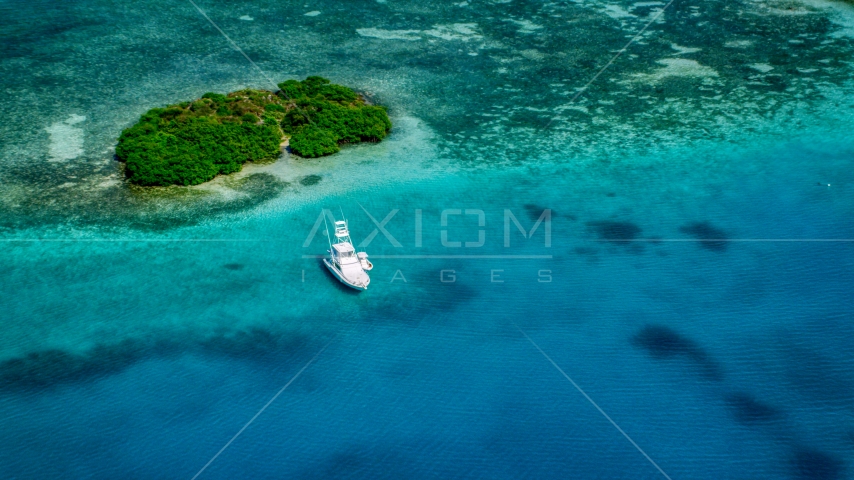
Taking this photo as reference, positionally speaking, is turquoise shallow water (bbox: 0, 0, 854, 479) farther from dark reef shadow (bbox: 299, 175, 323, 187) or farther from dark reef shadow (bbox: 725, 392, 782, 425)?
dark reef shadow (bbox: 299, 175, 323, 187)

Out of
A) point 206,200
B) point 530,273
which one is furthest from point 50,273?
point 530,273

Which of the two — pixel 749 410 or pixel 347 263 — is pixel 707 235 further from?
pixel 347 263

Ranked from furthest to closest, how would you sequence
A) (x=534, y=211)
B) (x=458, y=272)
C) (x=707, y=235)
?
(x=534, y=211) → (x=707, y=235) → (x=458, y=272)

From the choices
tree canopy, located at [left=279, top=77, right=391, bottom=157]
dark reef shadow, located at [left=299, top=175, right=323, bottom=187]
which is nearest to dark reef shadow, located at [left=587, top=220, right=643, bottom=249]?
tree canopy, located at [left=279, top=77, right=391, bottom=157]

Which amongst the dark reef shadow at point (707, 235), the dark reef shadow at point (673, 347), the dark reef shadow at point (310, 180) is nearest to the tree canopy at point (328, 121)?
the dark reef shadow at point (310, 180)

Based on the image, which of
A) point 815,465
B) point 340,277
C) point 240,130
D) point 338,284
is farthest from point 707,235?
point 240,130

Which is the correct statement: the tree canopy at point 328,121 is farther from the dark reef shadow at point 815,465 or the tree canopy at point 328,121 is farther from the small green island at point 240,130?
the dark reef shadow at point 815,465

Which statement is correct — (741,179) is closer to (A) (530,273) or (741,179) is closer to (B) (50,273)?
(A) (530,273)
